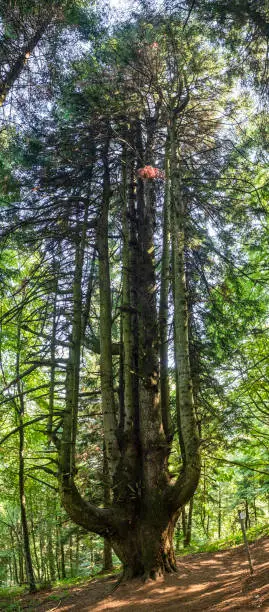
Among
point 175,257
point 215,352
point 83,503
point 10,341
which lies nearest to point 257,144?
point 175,257

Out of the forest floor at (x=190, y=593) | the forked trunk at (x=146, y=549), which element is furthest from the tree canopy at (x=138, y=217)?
the forest floor at (x=190, y=593)

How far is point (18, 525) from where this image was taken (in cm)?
2223

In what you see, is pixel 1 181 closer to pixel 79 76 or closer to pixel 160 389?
pixel 79 76

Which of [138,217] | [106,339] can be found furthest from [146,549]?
[138,217]

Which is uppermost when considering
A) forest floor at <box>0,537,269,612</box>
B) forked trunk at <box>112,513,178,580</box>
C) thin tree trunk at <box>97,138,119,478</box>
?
thin tree trunk at <box>97,138,119,478</box>

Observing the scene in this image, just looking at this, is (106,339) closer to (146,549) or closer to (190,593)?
(146,549)

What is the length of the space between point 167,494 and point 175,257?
12.2 ft

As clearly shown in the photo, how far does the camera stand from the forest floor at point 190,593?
3.98 m

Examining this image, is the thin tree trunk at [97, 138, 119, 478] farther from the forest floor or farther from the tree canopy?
the forest floor

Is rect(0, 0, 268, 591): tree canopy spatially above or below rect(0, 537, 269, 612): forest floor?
above

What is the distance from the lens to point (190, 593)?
4.76m

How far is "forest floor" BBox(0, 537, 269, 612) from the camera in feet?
13.1

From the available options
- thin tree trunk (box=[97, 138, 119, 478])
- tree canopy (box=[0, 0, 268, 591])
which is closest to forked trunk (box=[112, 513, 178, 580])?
tree canopy (box=[0, 0, 268, 591])

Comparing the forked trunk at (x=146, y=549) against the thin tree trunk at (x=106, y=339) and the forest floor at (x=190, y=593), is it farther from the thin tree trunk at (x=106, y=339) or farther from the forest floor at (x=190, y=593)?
the thin tree trunk at (x=106, y=339)
